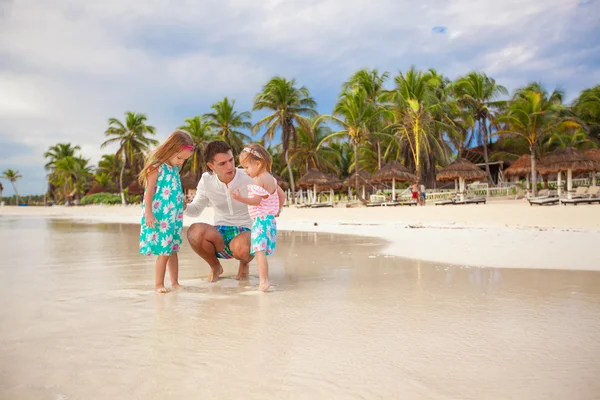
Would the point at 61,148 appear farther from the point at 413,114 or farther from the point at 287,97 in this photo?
the point at 413,114

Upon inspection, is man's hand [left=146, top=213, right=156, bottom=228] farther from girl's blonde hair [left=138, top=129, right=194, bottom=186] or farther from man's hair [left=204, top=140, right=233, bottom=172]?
man's hair [left=204, top=140, right=233, bottom=172]

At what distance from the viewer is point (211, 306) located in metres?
2.92

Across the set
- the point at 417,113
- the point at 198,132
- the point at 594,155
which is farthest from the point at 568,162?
the point at 198,132

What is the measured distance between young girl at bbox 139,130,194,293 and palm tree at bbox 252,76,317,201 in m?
29.2

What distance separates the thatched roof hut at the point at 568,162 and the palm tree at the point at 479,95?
9552 millimetres

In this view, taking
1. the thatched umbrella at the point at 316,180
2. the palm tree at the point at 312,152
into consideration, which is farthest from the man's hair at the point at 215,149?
the palm tree at the point at 312,152

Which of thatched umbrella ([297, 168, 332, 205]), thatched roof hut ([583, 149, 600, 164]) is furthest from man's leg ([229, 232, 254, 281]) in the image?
thatched umbrella ([297, 168, 332, 205])

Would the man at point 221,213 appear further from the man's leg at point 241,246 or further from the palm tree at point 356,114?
the palm tree at point 356,114

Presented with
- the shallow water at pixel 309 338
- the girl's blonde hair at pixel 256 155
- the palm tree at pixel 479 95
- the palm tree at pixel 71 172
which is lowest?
the shallow water at pixel 309 338

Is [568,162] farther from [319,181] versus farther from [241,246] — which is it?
[241,246]

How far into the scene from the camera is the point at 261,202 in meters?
3.46

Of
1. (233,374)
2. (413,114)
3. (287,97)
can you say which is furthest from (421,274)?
(287,97)

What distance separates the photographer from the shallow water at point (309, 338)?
161cm

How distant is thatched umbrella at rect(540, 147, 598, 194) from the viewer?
21641mm
